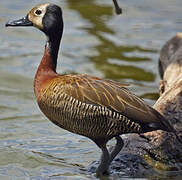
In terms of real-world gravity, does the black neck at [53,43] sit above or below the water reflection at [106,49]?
above

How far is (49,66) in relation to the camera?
8.30 metres

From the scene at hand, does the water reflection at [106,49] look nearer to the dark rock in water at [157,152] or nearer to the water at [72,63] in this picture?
the water at [72,63]

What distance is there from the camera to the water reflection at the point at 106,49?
1297cm

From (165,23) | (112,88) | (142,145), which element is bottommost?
(165,23)

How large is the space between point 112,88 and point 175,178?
1.27m

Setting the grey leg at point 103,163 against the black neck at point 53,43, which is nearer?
the grey leg at point 103,163

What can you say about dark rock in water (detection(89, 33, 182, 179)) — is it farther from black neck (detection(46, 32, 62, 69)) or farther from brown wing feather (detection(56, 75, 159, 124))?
black neck (detection(46, 32, 62, 69))

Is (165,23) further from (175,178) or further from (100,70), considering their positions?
(175,178)

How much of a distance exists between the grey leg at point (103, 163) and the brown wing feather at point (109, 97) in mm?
583

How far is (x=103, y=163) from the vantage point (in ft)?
25.9

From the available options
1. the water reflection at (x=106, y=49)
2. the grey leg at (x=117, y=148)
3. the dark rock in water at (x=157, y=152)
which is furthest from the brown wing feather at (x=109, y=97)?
the water reflection at (x=106, y=49)

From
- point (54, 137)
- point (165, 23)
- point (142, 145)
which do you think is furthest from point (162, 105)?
point (165, 23)

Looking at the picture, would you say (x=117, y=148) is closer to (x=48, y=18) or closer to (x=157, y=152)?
(x=157, y=152)

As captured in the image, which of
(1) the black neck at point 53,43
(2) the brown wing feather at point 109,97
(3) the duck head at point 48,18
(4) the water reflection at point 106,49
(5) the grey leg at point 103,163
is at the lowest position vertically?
(4) the water reflection at point 106,49
